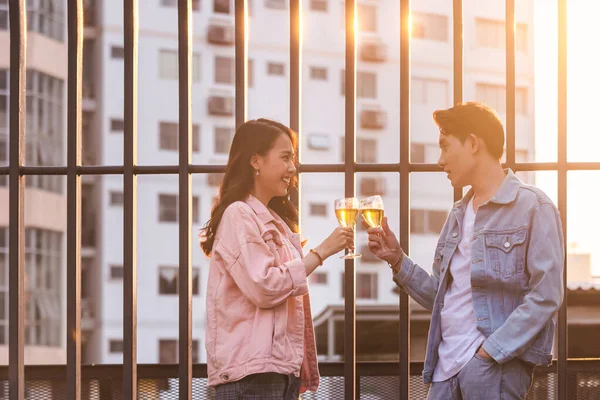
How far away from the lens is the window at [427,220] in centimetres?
6675

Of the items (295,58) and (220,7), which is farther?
(220,7)

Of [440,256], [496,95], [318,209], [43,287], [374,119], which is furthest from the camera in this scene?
[496,95]

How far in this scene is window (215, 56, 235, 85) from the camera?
65750 millimetres

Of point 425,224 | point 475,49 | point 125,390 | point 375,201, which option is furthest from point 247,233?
point 475,49

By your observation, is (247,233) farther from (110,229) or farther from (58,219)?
(110,229)

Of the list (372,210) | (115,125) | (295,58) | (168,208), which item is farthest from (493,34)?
(372,210)

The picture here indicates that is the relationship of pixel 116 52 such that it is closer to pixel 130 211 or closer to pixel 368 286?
pixel 368 286

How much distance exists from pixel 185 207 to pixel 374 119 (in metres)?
64.6

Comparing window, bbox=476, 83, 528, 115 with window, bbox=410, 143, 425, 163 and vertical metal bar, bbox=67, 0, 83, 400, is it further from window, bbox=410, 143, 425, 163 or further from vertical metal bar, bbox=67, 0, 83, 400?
vertical metal bar, bbox=67, 0, 83, 400

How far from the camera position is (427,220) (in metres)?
67.0

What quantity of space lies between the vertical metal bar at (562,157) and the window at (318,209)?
61426mm

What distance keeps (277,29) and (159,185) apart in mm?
12523

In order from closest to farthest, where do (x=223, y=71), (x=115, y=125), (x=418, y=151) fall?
(x=115, y=125)
(x=223, y=71)
(x=418, y=151)

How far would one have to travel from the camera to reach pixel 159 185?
63031 mm
